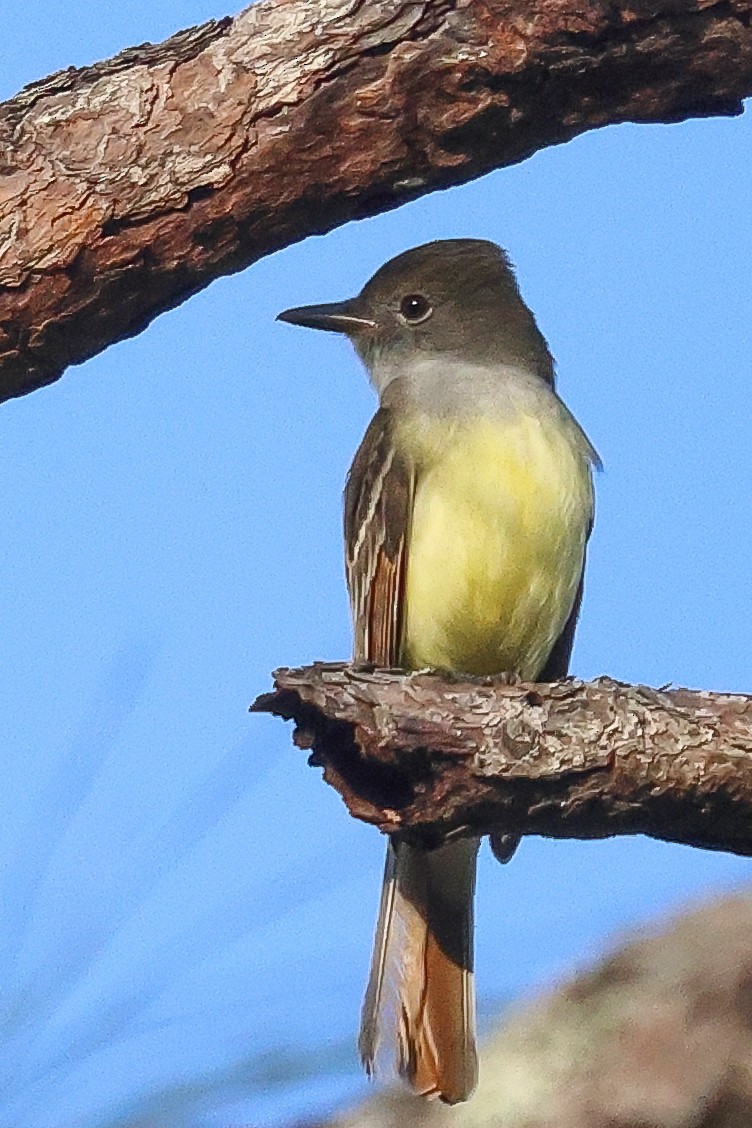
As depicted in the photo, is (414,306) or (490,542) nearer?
(490,542)

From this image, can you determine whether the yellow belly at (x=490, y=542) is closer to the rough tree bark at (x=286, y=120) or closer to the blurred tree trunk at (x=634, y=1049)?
the rough tree bark at (x=286, y=120)

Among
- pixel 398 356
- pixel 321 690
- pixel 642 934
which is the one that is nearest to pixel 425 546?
pixel 398 356

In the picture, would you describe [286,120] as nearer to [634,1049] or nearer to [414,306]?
[414,306]

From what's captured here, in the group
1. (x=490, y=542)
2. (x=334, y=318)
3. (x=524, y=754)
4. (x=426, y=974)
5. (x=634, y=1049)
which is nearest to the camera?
(x=524, y=754)

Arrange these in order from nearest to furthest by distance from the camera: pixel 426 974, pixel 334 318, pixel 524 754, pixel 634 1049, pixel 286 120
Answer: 1. pixel 524 754
2. pixel 286 120
3. pixel 426 974
4. pixel 634 1049
5. pixel 334 318

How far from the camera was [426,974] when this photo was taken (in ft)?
16.4

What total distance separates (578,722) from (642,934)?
2.99m

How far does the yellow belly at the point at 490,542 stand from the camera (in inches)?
191

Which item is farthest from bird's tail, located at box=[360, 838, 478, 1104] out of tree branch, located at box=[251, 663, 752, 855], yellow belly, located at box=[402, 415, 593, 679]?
tree branch, located at box=[251, 663, 752, 855]

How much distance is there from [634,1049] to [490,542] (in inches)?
70.8

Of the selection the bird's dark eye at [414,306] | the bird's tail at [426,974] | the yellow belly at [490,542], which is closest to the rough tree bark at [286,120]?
the yellow belly at [490,542]

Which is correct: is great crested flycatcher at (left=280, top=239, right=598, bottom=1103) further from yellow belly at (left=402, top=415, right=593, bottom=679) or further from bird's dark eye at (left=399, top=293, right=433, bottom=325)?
bird's dark eye at (left=399, top=293, right=433, bottom=325)

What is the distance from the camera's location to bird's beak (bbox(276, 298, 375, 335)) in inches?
235

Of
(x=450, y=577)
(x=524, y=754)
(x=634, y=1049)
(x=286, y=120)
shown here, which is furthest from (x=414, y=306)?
(x=524, y=754)
